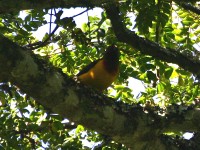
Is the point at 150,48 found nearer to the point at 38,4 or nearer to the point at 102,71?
the point at 102,71

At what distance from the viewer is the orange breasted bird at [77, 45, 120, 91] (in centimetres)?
454

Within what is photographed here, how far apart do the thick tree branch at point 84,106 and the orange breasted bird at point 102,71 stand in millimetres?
1364

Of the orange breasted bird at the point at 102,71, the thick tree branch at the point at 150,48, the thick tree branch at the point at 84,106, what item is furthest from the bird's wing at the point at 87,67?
the thick tree branch at the point at 84,106

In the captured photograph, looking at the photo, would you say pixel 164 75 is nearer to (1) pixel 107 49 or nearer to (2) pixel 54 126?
(1) pixel 107 49

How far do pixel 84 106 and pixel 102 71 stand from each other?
1797mm

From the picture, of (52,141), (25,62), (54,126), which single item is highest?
(25,62)

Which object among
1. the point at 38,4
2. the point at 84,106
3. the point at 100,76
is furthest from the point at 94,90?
the point at 100,76

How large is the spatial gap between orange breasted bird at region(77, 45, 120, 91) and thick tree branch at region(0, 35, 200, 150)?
136cm

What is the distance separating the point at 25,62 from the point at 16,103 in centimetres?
213

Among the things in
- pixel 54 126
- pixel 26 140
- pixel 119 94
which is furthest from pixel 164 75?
pixel 26 140

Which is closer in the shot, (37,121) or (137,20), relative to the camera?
(137,20)

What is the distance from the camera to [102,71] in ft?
15.3

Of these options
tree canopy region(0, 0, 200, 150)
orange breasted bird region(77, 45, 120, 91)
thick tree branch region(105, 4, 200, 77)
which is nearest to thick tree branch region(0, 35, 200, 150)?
tree canopy region(0, 0, 200, 150)

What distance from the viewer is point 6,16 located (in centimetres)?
390
